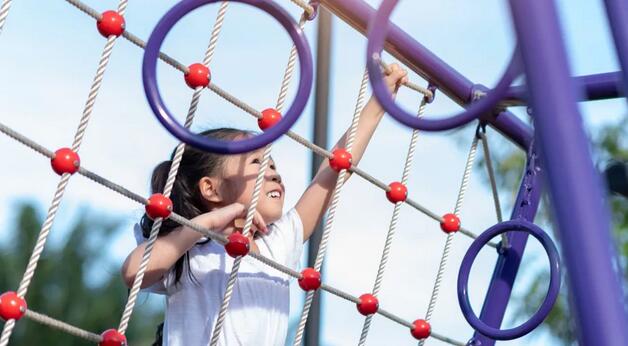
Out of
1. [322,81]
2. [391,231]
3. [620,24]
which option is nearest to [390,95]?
[620,24]

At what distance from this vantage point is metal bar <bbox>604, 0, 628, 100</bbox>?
0.86m

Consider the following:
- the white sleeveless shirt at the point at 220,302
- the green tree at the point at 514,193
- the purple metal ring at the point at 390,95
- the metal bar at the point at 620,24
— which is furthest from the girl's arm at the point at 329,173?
the green tree at the point at 514,193

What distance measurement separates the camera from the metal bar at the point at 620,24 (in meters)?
0.86

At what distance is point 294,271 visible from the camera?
5.23 ft

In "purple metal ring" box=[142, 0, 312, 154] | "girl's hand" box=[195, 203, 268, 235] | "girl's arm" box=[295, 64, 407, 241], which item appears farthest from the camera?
"girl's arm" box=[295, 64, 407, 241]

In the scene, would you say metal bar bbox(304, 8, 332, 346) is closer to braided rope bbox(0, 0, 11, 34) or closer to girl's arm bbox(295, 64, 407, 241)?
girl's arm bbox(295, 64, 407, 241)

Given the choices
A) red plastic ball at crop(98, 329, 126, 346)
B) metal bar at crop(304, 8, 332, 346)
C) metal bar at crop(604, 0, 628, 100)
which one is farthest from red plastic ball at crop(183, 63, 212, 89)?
metal bar at crop(304, 8, 332, 346)

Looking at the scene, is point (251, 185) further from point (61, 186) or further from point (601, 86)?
point (601, 86)

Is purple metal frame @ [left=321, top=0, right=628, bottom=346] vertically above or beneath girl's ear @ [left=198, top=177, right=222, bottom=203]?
beneath

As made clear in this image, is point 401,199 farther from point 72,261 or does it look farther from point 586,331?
point 72,261

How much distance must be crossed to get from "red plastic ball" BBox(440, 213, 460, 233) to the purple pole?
118cm

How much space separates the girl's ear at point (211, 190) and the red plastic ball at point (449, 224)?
1.51 ft

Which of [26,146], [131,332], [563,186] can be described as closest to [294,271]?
[26,146]

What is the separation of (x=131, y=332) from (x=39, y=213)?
1447 mm
